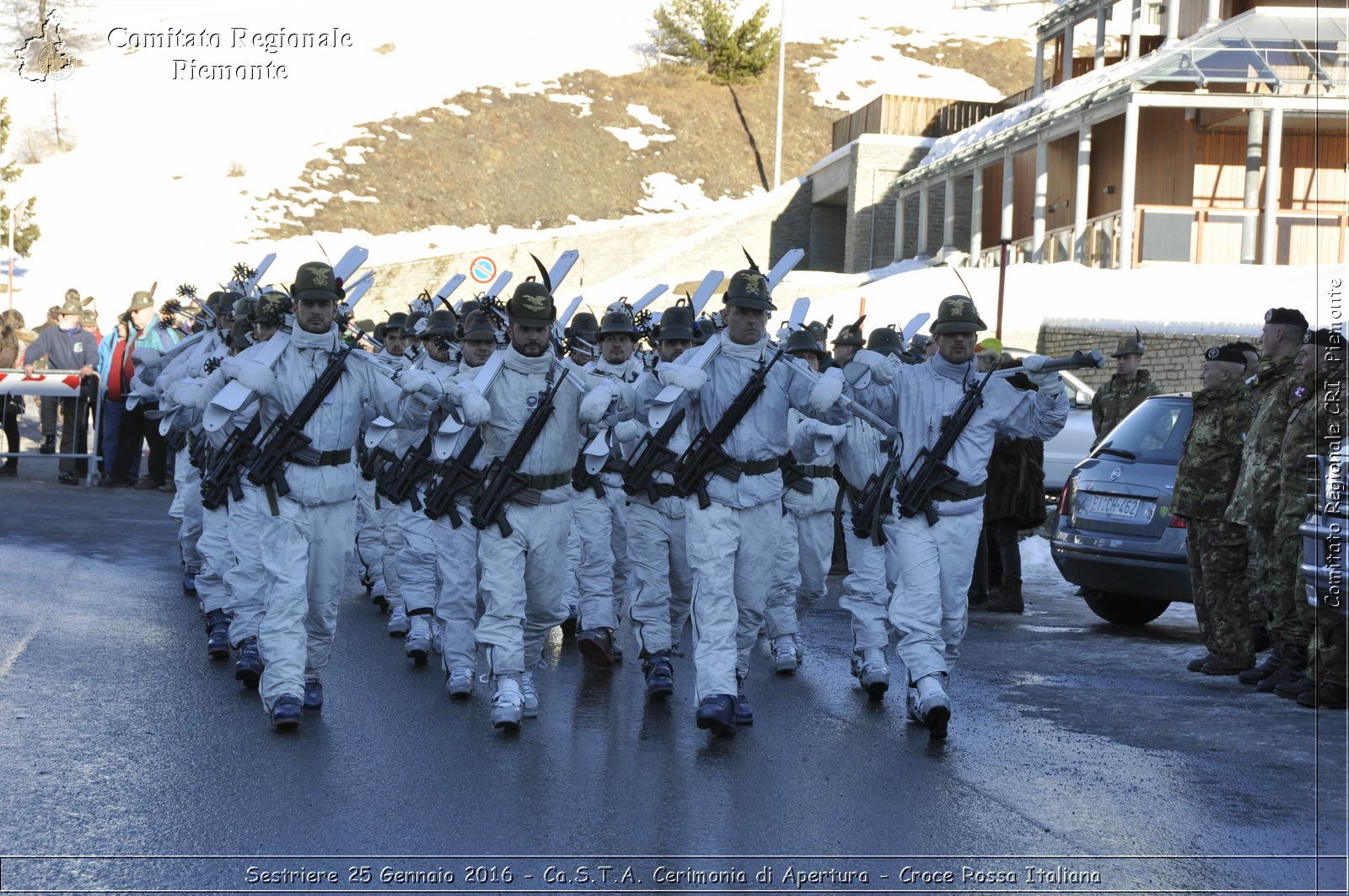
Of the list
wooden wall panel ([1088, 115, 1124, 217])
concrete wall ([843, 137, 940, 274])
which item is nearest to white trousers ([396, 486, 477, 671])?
wooden wall panel ([1088, 115, 1124, 217])

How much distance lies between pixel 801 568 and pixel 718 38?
68.3 meters

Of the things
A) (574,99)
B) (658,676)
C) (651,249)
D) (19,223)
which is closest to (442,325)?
(658,676)

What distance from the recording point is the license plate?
11.2m

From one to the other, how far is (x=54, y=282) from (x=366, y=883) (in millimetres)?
45464

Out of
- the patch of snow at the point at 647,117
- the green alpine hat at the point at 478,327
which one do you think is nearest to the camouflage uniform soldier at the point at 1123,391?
the green alpine hat at the point at 478,327

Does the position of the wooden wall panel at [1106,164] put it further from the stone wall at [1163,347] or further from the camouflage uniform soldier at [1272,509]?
the camouflage uniform soldier at [1272,509]

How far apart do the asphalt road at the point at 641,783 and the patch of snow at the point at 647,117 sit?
62472 millimetres

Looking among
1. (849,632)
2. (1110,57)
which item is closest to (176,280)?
(1110,57)

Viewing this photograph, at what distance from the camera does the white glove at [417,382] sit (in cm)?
754

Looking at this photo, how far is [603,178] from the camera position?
213ft

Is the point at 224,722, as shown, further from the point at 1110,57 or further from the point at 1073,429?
the point at 1110,57

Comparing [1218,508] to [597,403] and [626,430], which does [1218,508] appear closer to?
[626,430]

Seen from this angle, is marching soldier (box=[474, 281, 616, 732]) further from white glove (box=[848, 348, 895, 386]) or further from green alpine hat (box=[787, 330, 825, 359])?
white glove (box=[848, 348, 895, 386])

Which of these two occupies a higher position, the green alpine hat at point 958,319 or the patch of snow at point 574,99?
the patch of snow at point 574,99
